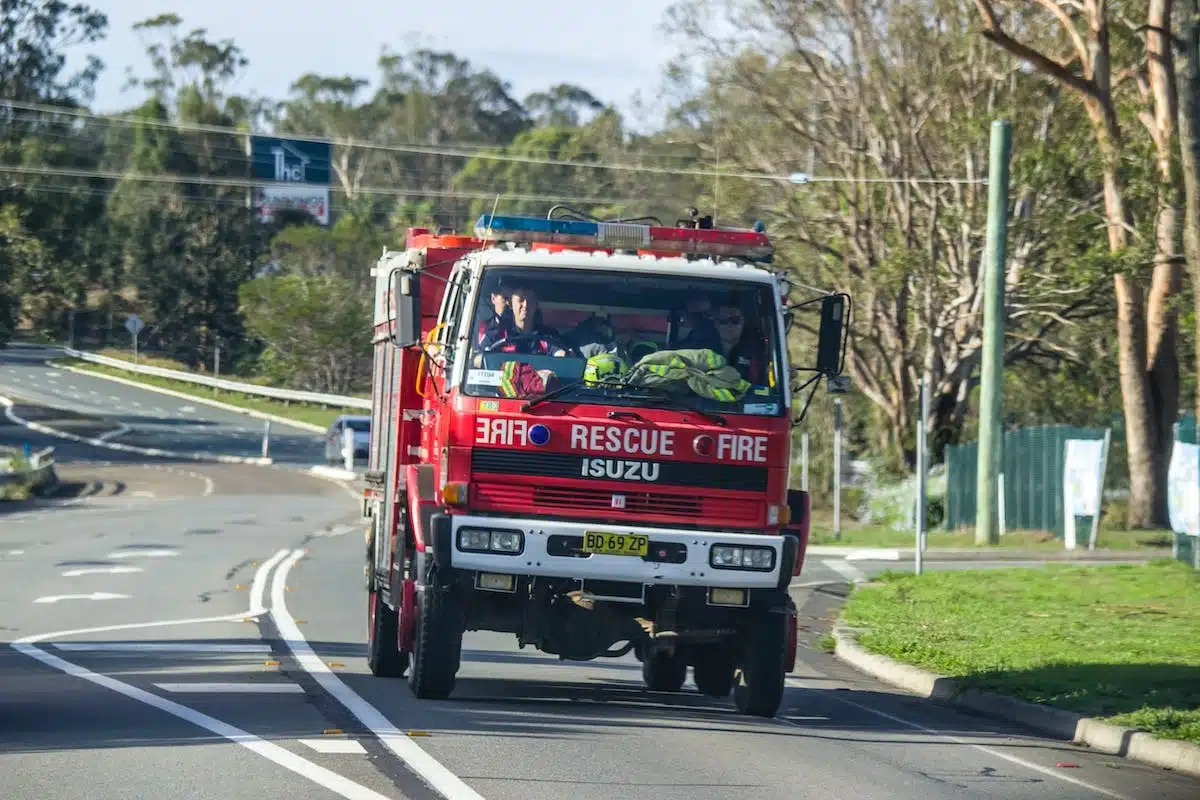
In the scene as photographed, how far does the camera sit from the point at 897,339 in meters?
41.3

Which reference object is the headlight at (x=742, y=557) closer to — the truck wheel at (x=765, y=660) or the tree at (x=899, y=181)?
the truck wheel at (x=765, y=660)

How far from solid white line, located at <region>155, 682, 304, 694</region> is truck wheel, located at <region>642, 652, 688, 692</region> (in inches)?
100

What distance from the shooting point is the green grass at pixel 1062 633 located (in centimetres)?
1262

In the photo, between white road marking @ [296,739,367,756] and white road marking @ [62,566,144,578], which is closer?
white road marking @ [296,739,367,756]

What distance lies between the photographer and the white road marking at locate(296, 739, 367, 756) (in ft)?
32.1

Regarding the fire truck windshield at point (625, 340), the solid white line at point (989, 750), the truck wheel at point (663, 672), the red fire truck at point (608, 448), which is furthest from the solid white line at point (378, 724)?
the solid white line at point (989, 750)

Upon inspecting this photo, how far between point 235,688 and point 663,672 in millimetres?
3076

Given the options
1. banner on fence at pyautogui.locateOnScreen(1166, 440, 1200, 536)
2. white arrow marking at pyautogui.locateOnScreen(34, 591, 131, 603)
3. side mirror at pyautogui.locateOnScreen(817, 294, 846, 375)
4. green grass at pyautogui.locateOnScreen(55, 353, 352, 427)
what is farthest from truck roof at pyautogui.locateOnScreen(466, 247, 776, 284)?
green grass at pyautogui.locateOnScreen(55, 353, 352, 427)

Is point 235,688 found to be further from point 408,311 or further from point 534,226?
point 534,226

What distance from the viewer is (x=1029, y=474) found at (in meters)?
35.0

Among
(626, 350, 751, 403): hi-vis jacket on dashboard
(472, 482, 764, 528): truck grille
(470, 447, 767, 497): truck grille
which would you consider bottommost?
(472, 482, 764, 528): truck grille

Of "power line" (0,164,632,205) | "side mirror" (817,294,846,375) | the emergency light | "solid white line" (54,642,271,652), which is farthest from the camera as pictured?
"power line" (0,164,632,205)

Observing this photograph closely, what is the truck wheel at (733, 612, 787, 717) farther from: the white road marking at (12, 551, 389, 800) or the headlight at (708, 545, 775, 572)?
the white road marking at (12, 551, 389, 800)

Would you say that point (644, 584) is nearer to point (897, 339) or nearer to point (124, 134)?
point (897, 339)
